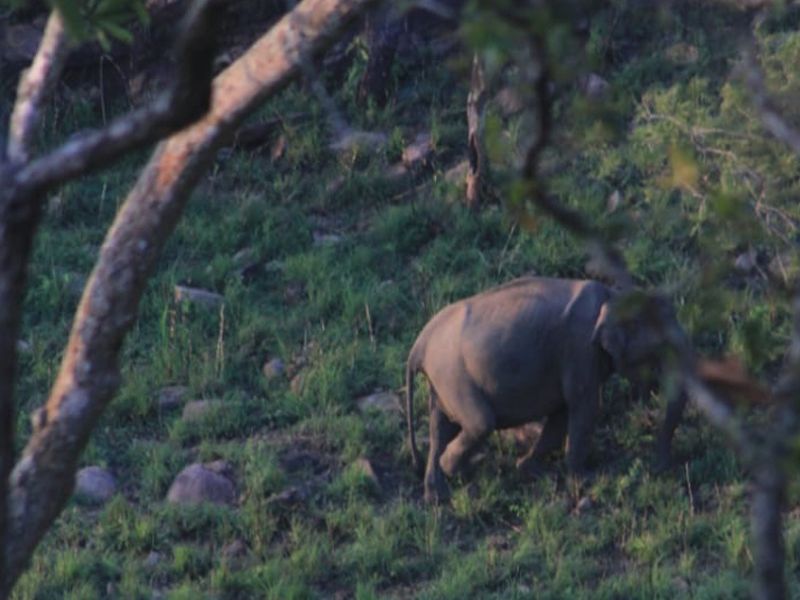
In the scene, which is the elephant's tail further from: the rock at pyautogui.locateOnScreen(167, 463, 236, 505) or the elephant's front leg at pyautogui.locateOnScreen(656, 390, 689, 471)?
the elephant's front leg at pyautogui.locateOnScreen(656, 390, 689, 471)

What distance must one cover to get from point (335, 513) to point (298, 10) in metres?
3.99

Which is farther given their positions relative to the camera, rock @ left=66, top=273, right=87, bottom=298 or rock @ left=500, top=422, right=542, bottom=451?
rock @ left=66, top=273, right=87, bottom=298

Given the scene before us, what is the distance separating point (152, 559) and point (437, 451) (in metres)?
1.45

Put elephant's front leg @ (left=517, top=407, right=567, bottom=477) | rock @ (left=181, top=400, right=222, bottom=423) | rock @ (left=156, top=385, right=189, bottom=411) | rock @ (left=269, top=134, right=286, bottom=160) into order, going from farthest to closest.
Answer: rock @ (left=269, top=134, right=286, bottom=160), rock @ (left=156, top=385, right=189, bottom=411), rock @ (left=181, top=400, right=222, bottom=423), elephant's front leg @ (left=517, top=407, right=567, bottom=477)

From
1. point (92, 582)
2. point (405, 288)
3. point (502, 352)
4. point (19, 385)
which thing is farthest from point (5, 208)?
point (405, 288)

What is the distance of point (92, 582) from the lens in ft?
25.7

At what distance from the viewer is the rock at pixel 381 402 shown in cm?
928

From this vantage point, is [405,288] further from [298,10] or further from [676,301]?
[298,10]

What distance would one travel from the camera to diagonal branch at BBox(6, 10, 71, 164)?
4297 mm

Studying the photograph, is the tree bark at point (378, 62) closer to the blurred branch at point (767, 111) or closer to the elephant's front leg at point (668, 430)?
the elephant's front leg at point (668, 430)

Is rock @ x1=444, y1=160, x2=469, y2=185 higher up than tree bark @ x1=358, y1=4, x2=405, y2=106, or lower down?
lower down

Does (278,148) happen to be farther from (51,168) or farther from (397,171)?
(51,168)

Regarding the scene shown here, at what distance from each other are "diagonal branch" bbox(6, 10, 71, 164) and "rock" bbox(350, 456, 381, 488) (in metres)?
4.24

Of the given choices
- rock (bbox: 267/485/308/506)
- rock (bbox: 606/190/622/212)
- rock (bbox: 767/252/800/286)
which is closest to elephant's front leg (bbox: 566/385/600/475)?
rock (bbox: 767/252/800/286)
